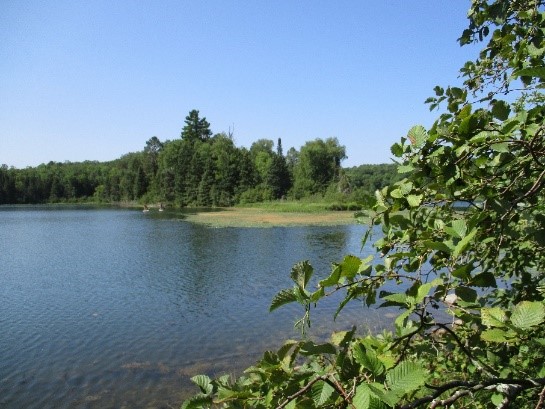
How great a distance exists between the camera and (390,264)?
1731 millimetres

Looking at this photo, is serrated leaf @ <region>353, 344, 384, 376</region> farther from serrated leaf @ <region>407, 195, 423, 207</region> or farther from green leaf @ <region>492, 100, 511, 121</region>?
green leaf @ <region>492, 100, 511, 121</region>

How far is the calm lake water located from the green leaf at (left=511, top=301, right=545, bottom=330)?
865cm

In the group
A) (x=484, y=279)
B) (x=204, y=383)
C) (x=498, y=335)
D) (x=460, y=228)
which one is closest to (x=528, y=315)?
(x=498, y=335)

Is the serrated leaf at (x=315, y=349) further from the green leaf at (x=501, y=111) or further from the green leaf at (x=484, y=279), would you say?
the green leaf at (x=501, y=111)

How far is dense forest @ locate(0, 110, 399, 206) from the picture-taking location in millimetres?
81312

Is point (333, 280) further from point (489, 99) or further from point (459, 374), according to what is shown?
point (459, 374)

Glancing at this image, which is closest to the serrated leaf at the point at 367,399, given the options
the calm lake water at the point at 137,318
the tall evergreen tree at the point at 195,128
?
the calm lake water at the point at 137,318

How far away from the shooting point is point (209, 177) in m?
85.4

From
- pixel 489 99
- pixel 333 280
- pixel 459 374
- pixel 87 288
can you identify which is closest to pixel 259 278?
pixel 87 288

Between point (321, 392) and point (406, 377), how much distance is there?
271 millimetres

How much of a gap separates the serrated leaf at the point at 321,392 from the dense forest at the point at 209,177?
65.3m

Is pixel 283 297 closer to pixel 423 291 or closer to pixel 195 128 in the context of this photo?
pixel 423 291

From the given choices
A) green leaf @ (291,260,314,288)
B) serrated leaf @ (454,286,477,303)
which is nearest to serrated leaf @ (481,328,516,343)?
serrated leaf @ (454,286,477,303)

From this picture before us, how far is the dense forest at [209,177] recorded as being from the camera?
81.3m
